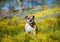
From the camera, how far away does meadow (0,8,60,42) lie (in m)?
2.80

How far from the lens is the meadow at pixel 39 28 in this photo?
9.20ft

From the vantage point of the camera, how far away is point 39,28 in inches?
113

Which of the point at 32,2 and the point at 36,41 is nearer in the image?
the point at 36,41

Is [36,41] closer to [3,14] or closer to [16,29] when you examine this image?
[16,29]

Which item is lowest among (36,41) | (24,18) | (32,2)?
(36,41)

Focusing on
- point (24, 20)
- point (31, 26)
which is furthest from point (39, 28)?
point (24, 20)

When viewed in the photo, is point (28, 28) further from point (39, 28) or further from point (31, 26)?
point (39, 28)

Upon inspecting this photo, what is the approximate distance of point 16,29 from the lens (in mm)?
2891

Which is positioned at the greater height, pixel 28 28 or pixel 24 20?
pixel 24 20

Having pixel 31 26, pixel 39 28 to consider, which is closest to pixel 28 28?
pixel 31 26

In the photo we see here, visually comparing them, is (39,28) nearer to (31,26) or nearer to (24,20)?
(31,26)

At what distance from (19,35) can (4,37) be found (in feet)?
0.71

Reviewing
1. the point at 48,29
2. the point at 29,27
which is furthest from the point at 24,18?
the point at 48,29

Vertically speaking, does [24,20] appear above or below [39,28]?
above
